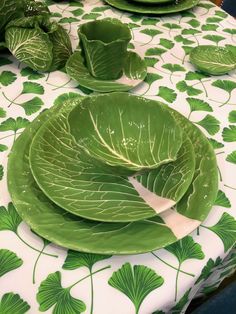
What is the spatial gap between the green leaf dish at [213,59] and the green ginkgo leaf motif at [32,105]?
369mm

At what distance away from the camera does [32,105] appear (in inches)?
27.6

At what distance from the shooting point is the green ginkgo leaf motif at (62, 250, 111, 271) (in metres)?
0.45

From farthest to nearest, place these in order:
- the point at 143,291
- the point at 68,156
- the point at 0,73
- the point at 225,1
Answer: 1. the point at 225,1
2. the point at 0,73
3. the point at 68,156
4. the point at 143,291

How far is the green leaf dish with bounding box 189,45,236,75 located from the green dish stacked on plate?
0.24m

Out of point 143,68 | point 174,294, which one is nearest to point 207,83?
point 143,68

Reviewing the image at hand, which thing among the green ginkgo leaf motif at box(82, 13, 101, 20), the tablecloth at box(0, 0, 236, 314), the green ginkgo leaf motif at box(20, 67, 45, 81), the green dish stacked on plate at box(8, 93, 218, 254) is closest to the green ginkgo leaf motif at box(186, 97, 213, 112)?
the tablecloth at box(0, 0, 236, 314)

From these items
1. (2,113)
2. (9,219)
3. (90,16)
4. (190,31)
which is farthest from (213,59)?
(9,219)

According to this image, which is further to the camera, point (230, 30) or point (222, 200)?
point (230, 30)

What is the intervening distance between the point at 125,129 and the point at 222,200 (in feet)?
0.63

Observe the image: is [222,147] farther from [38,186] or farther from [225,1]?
[225,1]

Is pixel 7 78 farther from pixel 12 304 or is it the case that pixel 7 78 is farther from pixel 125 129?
pixel 12 304

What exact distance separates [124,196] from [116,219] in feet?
0.20

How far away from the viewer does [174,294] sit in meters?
0.43

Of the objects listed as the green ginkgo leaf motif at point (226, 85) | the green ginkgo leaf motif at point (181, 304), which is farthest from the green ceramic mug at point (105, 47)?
the green ginkgo leaf motif at point (181, 304)
